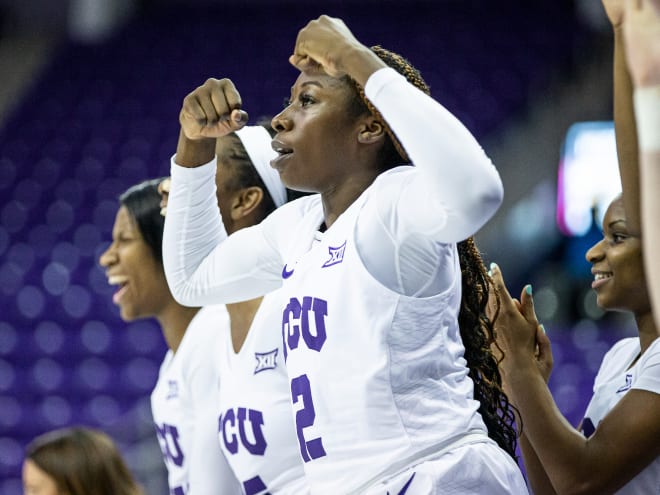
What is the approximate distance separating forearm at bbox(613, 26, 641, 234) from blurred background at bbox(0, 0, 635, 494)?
4.28m

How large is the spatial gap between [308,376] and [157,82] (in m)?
10.6

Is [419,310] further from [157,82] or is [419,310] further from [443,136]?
[157,82]

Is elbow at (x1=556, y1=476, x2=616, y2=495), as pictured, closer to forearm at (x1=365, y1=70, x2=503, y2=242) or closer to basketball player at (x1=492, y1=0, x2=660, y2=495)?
basketball player at (x1=492, y1=0, x2=660, y2=495)

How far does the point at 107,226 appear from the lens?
9766 millimetres

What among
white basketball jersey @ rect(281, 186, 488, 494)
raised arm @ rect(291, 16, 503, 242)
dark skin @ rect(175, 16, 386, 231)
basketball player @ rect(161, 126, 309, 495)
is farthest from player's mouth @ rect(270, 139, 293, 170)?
basketball player @ rect(161, 126, 309, 495)

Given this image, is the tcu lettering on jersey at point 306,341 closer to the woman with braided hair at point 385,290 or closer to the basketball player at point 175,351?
the woman with braided hair at point 385,290

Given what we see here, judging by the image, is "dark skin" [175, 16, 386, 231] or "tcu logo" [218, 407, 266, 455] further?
"tcu logo" [218, 407, 266, 455]

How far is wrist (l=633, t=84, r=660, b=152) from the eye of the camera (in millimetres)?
1316

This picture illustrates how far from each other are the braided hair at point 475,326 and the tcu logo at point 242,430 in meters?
0.67

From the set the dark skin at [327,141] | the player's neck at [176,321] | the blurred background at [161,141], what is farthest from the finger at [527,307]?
the blurred background at [161,141]

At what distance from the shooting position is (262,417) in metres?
2.85

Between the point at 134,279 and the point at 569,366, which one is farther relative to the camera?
the point at 569,366

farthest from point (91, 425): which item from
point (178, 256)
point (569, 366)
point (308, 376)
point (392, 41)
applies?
point (392, 41)

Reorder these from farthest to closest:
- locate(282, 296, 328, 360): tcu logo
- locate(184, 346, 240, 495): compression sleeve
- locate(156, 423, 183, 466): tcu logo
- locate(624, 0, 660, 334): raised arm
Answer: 1. locate(156, 423, 183, 466): tcu logo
2. locate(184, 346, 240, 495): compression sleeve
3. locate(282, 296, 328, 360): tcu logo
4. locate(624, 0, 660, 334): raised arm
